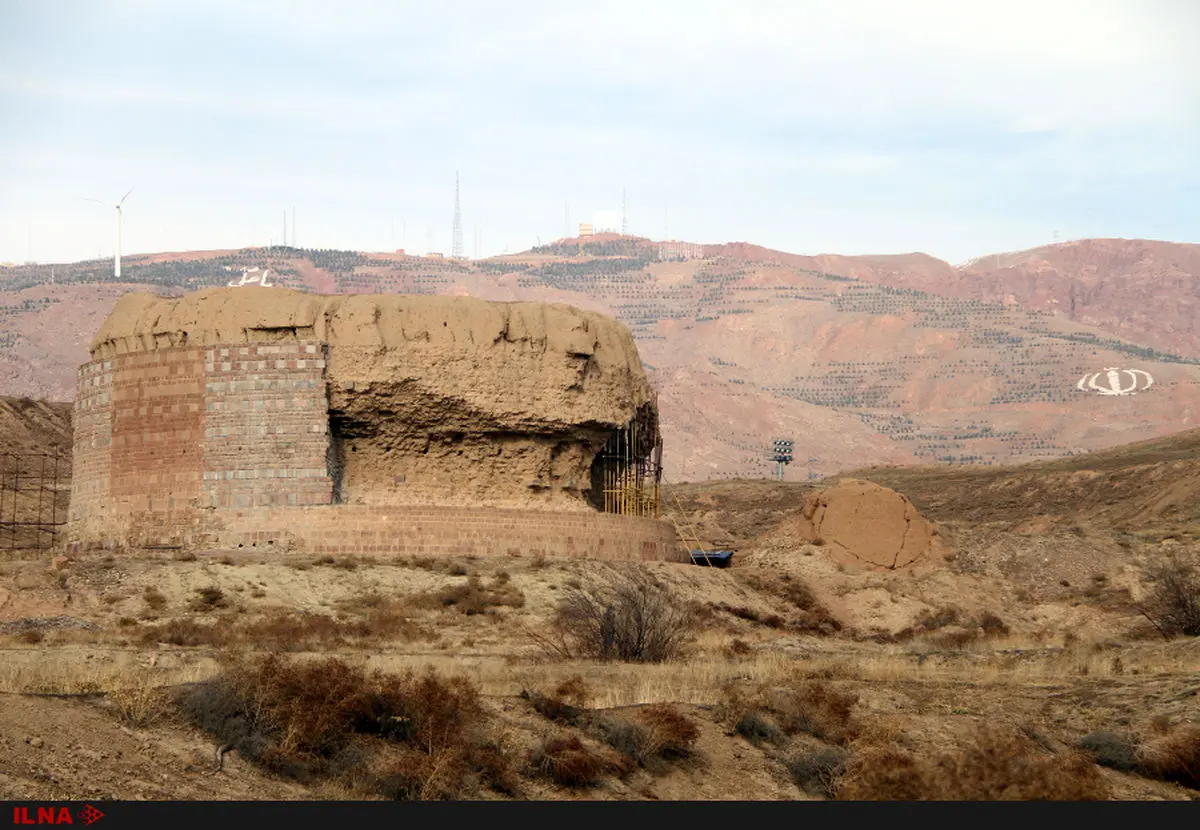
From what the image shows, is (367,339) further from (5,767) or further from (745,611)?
(5,767)

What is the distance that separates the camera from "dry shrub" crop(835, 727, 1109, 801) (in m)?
18.5

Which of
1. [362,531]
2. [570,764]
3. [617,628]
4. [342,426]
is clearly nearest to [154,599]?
[362,531]

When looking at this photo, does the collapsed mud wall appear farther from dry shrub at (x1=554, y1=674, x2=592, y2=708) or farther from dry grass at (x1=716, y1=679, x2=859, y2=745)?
dry grass at (x1=716, y1=679, x2=859, y2=745)

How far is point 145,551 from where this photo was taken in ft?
129

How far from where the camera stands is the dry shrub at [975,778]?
1852 centimetres

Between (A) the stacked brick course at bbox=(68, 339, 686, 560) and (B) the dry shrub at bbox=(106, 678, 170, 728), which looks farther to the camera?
(A) the stacked brick course at bbox=(68, 339, 686, 560)

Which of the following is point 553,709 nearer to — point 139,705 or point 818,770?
point 818,770

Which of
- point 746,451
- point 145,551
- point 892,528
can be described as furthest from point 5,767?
point 746,451

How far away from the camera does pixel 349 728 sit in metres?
19.1

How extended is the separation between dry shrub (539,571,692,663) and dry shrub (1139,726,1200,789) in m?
10.2

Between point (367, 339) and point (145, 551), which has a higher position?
point (367, 339)

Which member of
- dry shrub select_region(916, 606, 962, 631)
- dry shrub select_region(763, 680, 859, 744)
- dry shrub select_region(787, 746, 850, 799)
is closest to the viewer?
dry shrub select_region(787, 746, 850, 799)

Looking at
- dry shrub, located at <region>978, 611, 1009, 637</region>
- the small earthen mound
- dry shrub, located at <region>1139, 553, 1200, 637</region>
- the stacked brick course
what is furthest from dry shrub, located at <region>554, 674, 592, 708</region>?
the small earthen mound
